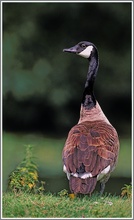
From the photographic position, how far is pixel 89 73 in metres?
6.95

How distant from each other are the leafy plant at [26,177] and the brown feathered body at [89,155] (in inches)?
20.0

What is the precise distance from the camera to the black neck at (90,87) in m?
6.73

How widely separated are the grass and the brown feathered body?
142 mm

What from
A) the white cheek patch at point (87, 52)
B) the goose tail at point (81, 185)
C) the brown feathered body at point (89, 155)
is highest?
the white cheek patch at point (87, 52)

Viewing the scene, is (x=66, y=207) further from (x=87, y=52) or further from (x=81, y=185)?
(x=87, y=52)

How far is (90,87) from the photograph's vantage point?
6883 millimetres

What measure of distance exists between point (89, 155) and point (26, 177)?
84 centimetres

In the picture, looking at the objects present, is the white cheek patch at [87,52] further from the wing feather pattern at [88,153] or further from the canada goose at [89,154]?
the wing feather pattern at [88,153]

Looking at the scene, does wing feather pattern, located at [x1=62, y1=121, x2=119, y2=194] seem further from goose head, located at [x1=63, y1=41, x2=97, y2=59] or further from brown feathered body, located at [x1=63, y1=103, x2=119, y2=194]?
goose head, located at [x1=63, y1=41, x2=97, y2=59]

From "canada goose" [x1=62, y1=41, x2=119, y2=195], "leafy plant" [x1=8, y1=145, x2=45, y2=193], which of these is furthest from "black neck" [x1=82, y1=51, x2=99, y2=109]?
"leafy plant" [x1=8, y1=145, x2=45, y2=193]

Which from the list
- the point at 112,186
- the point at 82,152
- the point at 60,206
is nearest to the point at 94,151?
the point at 82,152

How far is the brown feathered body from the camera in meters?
5.77

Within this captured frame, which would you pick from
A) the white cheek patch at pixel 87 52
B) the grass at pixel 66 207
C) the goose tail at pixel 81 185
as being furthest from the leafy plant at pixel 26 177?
the white cheek patch at pixel 87 52

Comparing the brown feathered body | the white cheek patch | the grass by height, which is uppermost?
the white cheek patch
